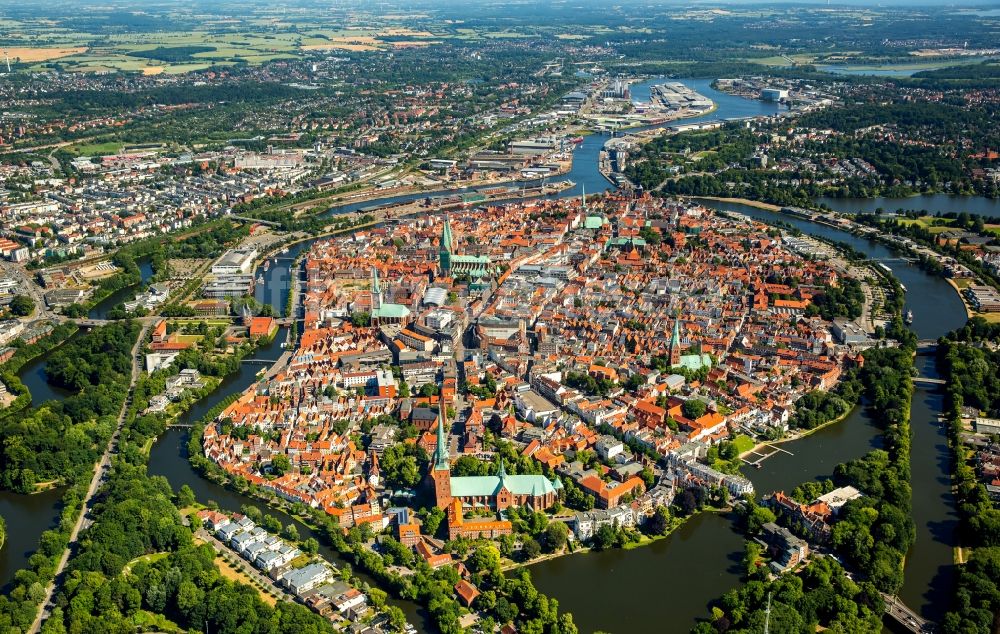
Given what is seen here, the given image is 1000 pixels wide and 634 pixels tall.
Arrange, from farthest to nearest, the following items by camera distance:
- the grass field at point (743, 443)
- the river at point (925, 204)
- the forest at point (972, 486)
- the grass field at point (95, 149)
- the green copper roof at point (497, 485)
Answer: the grass field at point (95, 149) < the river at point (925, 204) < the grass field at point (743, 443) < the green copper roof at point (497, 485) < the forest at point (972, 486)

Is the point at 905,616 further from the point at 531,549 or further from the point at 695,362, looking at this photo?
the point at 695,362

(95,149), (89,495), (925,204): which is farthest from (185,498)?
(95,149)

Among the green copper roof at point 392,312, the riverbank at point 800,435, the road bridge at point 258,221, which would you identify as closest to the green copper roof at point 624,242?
the green copper roof at point 392,312

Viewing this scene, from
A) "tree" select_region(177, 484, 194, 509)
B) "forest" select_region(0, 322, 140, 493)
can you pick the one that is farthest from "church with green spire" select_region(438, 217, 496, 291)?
"tree" select_region(177, 484, 194, 509)

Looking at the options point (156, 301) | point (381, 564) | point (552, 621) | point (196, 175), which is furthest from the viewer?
point (196, 175)

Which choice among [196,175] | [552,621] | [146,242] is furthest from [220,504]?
[196,175]

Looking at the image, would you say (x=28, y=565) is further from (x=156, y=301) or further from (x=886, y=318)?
(x=886, y=318)

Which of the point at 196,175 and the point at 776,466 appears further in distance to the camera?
the point at 196,175

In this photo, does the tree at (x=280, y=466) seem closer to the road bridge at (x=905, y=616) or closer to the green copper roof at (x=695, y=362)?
the green copper roof at (x=695, y=362)
